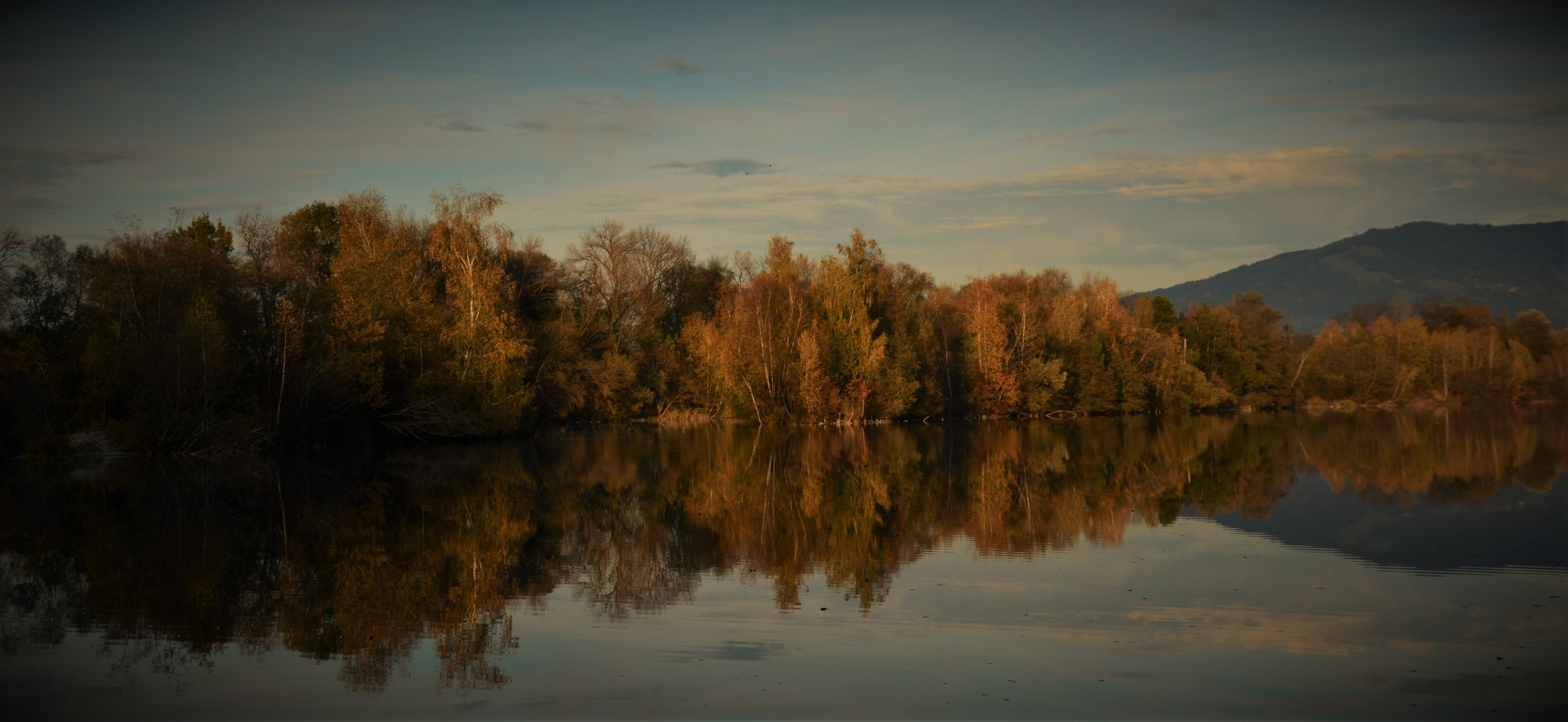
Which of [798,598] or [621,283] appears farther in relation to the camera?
[621,283]

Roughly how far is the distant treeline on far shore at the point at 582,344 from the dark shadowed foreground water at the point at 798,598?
34.9 ft

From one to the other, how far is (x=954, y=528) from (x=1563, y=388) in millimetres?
92840

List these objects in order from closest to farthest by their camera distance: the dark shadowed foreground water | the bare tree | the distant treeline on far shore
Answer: the dark shadowed foreground water → the distant treeline on far shore → the bare tree

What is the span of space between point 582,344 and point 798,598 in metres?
46.9

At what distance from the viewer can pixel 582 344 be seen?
2215 inches

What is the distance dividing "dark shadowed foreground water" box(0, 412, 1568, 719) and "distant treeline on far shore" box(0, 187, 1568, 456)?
34.9 ft

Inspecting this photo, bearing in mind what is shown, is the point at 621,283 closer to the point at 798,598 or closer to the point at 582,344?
the point at 582,344

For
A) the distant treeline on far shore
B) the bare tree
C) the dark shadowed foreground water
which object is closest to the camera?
the dark shadowed foreground water

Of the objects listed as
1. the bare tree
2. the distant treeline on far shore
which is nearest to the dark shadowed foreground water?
the distant treeline on far shore

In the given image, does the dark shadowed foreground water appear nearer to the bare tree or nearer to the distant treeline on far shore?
the distant treeline on far shore

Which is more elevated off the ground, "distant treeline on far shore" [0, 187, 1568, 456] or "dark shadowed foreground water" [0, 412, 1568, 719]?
"distant treeline on far shore" [0, 187, 1568, 456]

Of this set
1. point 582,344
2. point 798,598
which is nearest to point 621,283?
point 582,344

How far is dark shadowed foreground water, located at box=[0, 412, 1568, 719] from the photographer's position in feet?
24.7

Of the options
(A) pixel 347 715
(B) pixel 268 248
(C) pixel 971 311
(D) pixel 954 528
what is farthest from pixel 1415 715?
(C) pixel 971 311
